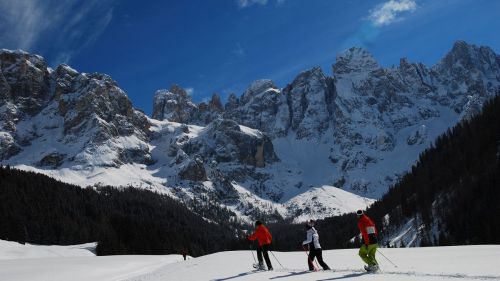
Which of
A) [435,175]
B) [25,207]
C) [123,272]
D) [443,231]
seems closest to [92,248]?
[25,207]

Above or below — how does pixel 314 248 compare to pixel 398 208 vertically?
below

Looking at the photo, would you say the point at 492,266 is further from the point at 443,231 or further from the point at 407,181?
the point at 407,181

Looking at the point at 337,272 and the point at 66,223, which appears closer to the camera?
the point at 337,272

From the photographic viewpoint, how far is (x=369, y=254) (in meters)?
23.6

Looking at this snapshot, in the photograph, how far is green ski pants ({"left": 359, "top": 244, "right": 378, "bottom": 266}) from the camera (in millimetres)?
23484

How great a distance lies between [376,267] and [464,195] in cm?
11489

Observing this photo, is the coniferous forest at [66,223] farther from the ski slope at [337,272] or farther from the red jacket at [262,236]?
the red jacket at [262,236]

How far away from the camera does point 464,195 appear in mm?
128125

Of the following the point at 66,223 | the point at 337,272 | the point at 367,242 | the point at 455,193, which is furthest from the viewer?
the point at 66,223

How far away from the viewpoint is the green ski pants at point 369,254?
23.5m

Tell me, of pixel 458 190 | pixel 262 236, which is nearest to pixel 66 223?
pixel 458 190

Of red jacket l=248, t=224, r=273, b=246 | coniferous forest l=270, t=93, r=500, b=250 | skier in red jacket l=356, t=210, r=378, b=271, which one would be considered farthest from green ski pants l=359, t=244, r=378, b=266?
coniferous forest l=270, t=93, r=500, b=250

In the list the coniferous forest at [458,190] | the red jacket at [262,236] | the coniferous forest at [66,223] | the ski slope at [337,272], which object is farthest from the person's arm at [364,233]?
the coniferous forest at [66,223]

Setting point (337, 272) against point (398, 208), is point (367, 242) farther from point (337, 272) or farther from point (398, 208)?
point (398, 208)
